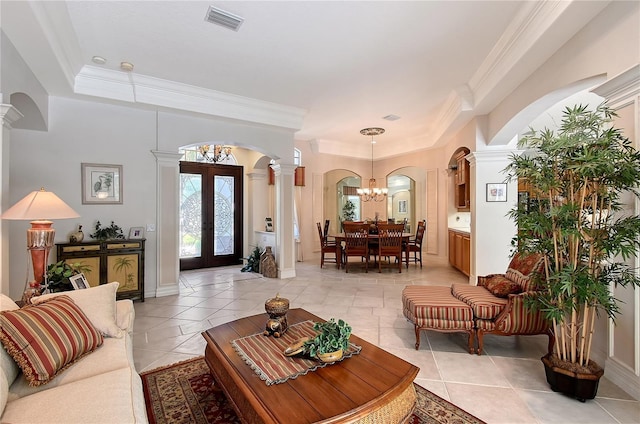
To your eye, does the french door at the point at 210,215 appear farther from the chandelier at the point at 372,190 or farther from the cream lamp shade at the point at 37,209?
the cream lamp shade at the point at 37,209

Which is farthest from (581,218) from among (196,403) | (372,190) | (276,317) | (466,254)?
(372,190)

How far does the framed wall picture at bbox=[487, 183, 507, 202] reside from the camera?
4.87 metres

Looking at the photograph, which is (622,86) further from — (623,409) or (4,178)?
(4,178)

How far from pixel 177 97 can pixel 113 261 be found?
257cm

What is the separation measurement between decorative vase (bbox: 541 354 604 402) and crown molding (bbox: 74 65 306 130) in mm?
4987

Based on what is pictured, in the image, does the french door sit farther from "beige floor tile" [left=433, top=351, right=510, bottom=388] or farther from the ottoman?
"beige floor tile" [left=433, top=351, right=510, bottom=388]

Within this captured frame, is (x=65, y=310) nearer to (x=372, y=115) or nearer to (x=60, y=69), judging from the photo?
(x=60, y=69)

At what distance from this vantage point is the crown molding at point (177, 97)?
399 cm

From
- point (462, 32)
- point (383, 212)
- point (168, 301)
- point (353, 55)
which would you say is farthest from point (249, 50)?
point (383, 212)

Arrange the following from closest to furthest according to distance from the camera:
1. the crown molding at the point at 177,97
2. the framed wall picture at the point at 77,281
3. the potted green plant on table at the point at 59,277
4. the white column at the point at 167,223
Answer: the potted green plant on table at the point at 59,277
the framed wall picture at the point at 77,281
the crown molding at the point at 177,97
the white column at the point at 167,223

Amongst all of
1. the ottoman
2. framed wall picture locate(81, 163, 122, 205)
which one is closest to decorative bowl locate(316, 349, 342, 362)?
the ottoman

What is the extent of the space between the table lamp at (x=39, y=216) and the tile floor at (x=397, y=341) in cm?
115

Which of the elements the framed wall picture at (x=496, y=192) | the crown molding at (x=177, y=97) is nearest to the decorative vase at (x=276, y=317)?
the crown molding at (x=177, y=97)

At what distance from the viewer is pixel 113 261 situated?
4.16 metres
